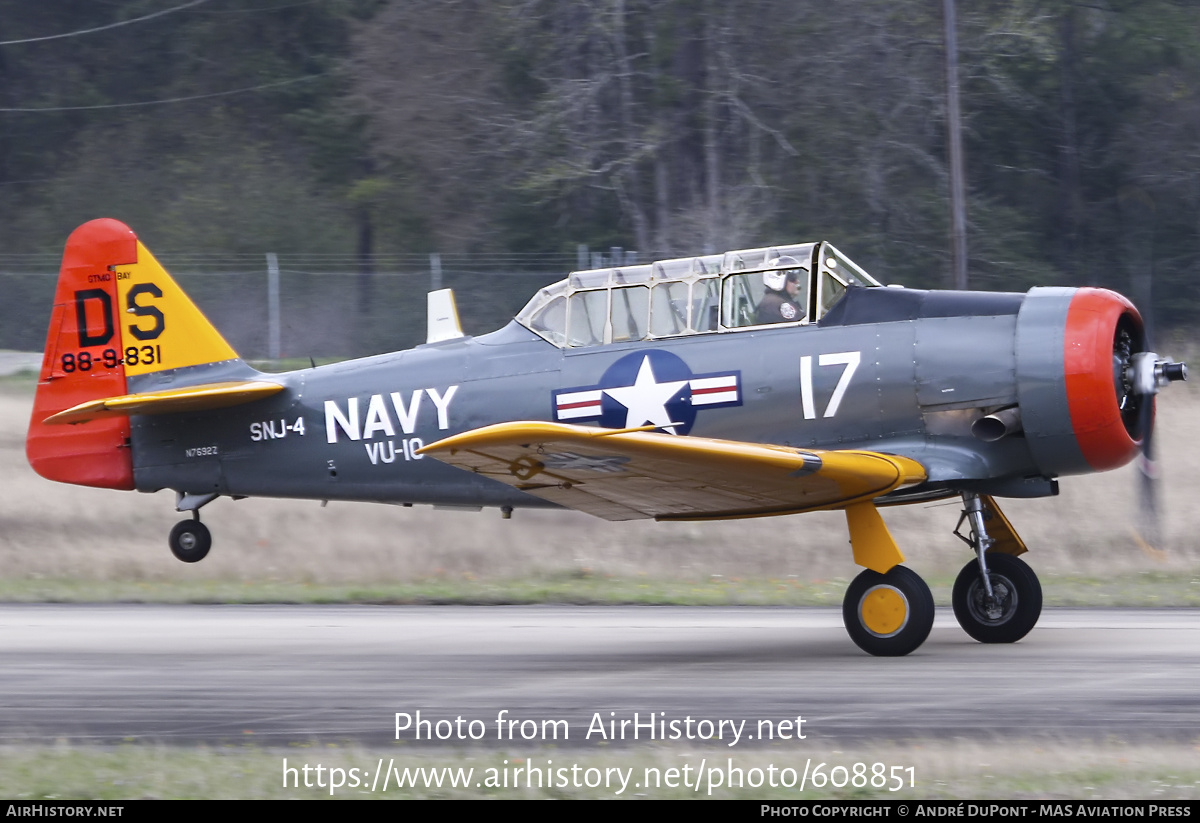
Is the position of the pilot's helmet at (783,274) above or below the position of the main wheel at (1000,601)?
above

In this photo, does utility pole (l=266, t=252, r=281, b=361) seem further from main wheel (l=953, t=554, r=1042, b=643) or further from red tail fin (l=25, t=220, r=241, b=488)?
main wheel (l=953, t=554, r=1042, b=643)

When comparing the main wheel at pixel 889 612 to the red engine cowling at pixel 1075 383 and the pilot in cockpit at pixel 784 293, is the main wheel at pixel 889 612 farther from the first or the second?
the pilot in cockpit at pixel 784 293

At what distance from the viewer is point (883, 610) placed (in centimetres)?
916

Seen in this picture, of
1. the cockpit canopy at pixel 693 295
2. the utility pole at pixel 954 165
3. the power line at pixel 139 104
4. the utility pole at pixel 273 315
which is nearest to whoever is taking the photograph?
the cockpit canopy at pixel 693 295

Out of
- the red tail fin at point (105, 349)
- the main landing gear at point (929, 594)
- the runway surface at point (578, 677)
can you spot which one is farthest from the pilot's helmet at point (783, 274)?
the red tail fin at point (105, 349)

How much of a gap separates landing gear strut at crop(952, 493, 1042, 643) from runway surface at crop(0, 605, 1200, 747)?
0.16m

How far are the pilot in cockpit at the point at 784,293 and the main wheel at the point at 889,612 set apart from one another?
188 centimetres

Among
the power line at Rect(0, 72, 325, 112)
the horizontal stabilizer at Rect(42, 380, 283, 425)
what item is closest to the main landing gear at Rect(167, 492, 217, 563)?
the horizontal stabilizer at Rect(42, 380, 283, 425)

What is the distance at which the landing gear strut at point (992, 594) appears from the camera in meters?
9.73

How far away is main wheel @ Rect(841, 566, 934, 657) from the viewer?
907 centimetres

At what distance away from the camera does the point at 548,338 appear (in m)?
10.5

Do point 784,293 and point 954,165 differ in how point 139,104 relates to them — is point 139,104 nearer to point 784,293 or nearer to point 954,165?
point 954,165

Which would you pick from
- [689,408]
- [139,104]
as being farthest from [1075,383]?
[139,104]
